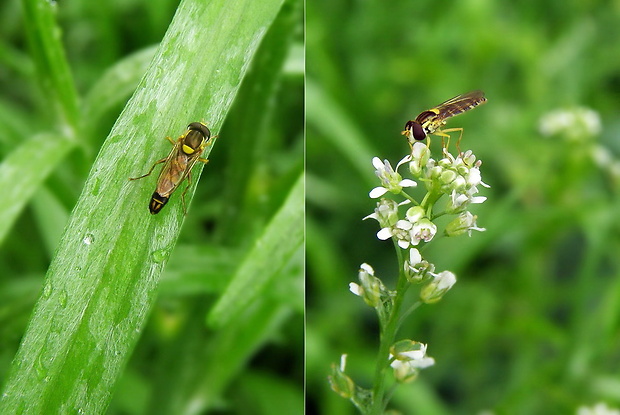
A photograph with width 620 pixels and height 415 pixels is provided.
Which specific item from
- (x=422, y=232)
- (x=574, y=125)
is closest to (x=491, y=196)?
(x=574, y=125)

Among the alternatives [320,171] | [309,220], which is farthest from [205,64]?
[320,171]

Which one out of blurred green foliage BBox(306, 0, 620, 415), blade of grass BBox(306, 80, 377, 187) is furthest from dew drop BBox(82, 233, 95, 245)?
blade of grass BBox(306, 80, 377, 187)

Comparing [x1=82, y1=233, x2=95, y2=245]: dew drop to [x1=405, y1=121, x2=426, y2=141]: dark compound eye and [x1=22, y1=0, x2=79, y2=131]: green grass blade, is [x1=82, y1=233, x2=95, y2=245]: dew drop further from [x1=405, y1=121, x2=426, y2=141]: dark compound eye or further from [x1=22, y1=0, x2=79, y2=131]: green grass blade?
[x1=22, y1=0, x2=79, y2=131]: green grass blade

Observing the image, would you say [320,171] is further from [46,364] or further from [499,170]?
[46,364]

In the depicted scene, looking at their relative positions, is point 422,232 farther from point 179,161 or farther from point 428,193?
point 179,161

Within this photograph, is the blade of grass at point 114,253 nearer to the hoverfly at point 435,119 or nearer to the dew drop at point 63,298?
the dew drop at point 63,298

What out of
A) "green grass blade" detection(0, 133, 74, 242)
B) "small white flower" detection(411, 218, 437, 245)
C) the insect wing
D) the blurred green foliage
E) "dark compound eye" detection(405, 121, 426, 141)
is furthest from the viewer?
the blurred green foliage
